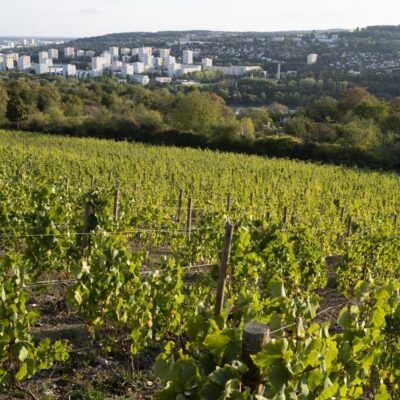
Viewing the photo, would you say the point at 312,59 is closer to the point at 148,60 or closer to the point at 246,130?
the point at 148,60

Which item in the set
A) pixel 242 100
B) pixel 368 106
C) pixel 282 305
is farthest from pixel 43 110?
pixel 282 305

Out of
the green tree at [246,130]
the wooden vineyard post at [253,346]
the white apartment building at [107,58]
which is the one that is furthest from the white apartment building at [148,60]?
the wooden vineyard post at [253,346]

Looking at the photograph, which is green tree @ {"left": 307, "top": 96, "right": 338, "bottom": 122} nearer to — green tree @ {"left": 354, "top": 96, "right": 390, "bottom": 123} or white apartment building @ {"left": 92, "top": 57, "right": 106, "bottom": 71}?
green tree @ {"left": 354, "top": 96, "right": 390, "bottom": 123}

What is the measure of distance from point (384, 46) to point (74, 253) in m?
136

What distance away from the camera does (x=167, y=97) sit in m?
56.4

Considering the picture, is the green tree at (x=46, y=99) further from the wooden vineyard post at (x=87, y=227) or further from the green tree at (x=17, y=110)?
the wooden vineyard post at (x=87, y=227)

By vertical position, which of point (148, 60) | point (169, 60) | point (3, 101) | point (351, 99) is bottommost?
point (3, 101)

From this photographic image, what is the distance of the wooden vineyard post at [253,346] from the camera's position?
9.11 ft

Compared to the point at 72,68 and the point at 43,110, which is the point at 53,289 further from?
the point at 72,68

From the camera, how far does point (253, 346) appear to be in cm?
279

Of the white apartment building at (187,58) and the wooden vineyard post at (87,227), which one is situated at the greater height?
the white apartment building at (187,58)

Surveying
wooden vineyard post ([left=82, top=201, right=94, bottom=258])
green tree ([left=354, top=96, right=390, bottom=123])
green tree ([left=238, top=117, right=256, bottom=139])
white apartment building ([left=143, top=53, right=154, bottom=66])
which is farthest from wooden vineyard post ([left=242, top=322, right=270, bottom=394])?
white apartment building ([left=143, top=53, right=154, bottom=66])

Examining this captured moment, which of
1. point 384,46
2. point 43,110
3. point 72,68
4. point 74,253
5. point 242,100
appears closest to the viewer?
point 74,253

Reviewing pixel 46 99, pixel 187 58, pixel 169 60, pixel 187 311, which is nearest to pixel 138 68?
pixel 169 60
